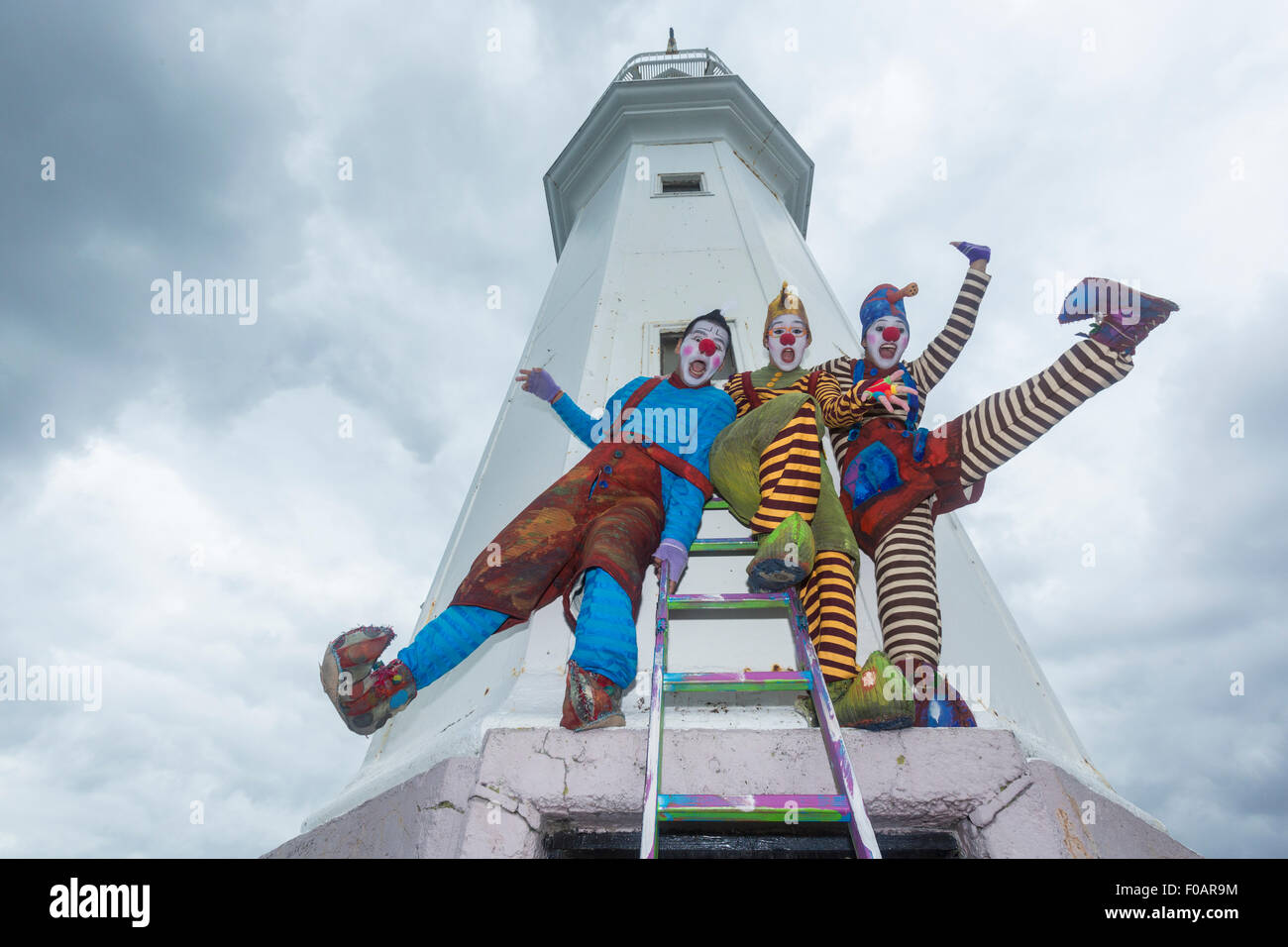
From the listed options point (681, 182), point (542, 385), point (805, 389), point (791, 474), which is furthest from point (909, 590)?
point (681, 182)

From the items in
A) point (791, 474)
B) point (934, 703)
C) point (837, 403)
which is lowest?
point (934, 703)

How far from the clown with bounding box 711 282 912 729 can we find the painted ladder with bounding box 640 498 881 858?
11 cm

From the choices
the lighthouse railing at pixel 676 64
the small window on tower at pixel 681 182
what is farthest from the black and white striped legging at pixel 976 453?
the lighthouse railing at pixel 676 64

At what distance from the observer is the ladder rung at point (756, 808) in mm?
1828

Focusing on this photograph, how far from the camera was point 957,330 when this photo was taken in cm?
389

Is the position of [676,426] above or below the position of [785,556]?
above

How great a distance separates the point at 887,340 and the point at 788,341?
1.69 ft

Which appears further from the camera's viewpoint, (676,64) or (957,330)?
(676,64)

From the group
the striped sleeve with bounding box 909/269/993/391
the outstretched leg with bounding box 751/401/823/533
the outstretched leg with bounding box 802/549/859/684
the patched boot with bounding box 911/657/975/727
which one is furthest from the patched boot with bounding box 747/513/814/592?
the striped sleeve with bounding box 909/269/993/391

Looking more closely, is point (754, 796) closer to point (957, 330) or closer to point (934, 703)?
point (934, 703)

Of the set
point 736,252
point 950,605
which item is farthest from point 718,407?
point 736,252

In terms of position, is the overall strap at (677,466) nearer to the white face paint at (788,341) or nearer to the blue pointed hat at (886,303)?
the white face paint at (788,341)
